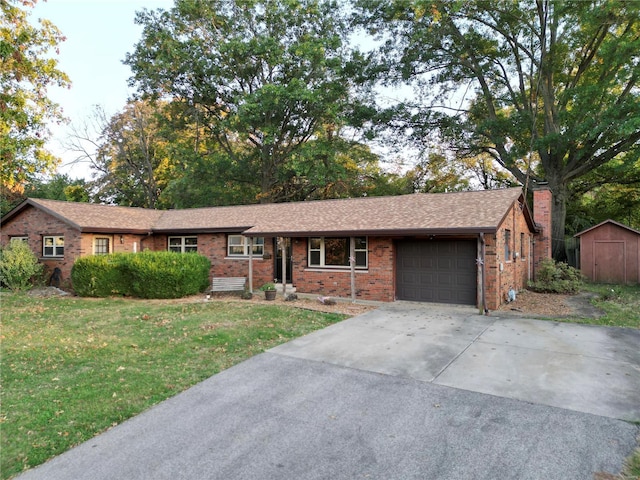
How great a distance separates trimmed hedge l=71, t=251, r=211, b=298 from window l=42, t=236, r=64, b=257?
2.72 m

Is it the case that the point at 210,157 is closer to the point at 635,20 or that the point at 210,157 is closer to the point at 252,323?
the point at 252,323

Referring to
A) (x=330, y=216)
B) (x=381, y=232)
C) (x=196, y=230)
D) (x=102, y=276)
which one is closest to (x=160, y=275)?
(x=102, y=276)

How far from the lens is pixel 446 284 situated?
11.3 metres

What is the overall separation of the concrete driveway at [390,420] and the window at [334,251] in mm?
6065

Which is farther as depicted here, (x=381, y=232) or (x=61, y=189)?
(x=61, y=189)

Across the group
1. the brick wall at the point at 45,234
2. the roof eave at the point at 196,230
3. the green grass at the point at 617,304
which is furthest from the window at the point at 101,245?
the green grass at the point at 617,304

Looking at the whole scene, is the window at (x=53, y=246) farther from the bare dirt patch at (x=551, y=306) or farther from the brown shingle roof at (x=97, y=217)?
the bare dirt patch at (x=551, y=306)

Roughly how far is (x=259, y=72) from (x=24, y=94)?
1676cm

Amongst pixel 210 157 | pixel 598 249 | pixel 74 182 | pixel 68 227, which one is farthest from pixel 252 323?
pixel 74 182

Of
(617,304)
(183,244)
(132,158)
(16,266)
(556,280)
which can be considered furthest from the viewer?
(132,158)

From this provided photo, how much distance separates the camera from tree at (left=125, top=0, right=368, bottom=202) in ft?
73.0

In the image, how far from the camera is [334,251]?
13141 mm

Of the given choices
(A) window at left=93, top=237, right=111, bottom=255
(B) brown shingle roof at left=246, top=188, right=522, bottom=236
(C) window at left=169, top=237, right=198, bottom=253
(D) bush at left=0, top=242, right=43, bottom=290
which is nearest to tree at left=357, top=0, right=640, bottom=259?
(B) brown shingle roof at left=246, top=188, right=522, bottom=236

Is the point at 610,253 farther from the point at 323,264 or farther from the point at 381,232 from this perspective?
the point at 323,264
